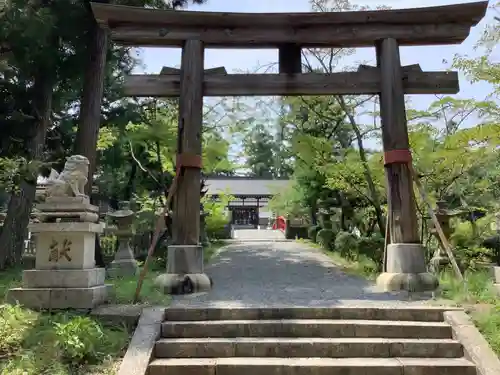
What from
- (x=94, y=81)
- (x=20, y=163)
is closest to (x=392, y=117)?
(x=94, y=81)

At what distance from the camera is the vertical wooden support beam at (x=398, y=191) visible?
6.81 meters

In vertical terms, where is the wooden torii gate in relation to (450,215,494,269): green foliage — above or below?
above

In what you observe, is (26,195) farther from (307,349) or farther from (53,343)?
(307,349)

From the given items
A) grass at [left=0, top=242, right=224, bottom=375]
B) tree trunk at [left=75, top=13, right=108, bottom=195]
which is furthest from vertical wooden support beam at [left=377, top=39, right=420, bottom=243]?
tree trunk at [left=75, top=13, right=108, bottom=195]

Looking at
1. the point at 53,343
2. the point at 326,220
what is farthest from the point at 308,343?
the point at 326,220

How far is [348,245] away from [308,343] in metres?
8.76

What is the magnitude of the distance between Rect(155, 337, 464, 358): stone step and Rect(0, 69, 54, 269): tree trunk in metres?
7.96

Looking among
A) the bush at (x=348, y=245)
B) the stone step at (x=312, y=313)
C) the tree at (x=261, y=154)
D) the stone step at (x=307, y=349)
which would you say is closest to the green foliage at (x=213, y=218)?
the bush at (x=348, y=245)

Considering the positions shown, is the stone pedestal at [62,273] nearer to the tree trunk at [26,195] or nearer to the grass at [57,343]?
the grass at [57,343]

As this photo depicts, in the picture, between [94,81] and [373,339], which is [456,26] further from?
[94,81]

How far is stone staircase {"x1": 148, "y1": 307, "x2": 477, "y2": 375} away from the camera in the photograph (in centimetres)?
439

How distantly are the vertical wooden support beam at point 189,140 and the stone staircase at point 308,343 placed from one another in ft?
6.24

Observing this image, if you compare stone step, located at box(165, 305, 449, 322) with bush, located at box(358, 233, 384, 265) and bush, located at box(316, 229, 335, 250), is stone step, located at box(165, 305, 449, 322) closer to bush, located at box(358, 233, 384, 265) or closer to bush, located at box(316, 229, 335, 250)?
bush, located at box(358, 233, 384, 265)

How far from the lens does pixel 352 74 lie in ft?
25.0
